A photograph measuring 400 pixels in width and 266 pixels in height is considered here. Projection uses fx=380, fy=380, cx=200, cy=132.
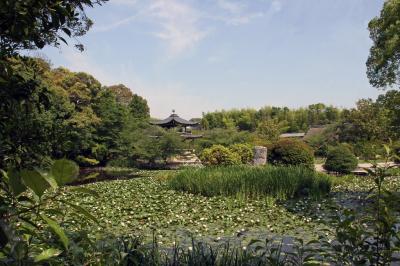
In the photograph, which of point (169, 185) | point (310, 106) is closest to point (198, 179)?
point (169, 185)

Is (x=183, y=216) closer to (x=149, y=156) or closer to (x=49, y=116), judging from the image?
(x=49, y=116)

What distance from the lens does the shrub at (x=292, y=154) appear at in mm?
17297

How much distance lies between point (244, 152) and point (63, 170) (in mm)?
22351

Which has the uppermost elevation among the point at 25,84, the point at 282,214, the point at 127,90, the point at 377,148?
the point at 127,90

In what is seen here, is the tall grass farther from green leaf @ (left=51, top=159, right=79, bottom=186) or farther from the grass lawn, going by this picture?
green leaf @ (left=51, top=159, right=79, bottom=186)

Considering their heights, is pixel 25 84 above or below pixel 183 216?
above

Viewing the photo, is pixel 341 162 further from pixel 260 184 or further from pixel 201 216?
pixel 201 216

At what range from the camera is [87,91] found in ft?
75.9

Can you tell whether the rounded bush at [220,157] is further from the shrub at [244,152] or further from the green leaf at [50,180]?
the green leaf at [50,180]

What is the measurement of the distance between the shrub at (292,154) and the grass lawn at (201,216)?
18.8ft

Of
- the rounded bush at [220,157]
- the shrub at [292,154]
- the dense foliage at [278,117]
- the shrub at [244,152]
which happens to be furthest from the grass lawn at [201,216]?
the dense foliage at [278,117]

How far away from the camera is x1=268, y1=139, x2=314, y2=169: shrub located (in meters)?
17.3

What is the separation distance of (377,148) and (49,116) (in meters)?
15.6

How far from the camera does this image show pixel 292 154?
17.4 metres
